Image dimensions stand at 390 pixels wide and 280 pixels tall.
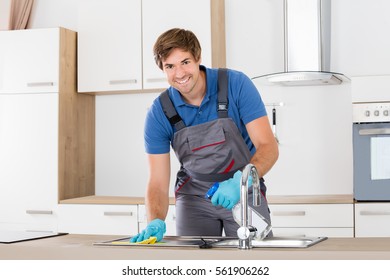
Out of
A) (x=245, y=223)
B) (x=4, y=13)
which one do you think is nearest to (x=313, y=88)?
(x=4, y=13)

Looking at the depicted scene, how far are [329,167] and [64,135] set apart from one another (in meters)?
1.75

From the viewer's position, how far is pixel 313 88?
4.33 m

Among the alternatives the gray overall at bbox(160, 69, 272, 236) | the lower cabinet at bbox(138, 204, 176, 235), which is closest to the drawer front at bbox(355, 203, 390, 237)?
the lower cabinet at bbox(138, 204, 176, 235)

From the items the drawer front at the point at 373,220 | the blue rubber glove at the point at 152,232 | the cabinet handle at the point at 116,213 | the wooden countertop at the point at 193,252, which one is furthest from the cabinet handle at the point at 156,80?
the wooden countertop at the point at 193,252

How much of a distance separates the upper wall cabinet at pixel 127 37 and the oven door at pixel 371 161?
3.48 ft

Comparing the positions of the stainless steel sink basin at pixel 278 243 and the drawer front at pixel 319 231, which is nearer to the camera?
the stainless steel sink basin at pixel 278 243

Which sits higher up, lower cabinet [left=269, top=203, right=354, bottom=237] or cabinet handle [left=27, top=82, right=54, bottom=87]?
cabinet handle [left=27, top=82, right=54, bottom=87]

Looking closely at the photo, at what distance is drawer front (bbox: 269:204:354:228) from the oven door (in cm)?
12

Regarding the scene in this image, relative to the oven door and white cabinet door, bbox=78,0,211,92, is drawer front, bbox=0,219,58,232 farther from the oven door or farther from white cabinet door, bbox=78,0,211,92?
the oven door

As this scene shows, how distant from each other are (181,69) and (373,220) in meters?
1.71

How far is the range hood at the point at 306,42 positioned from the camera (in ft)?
13.0

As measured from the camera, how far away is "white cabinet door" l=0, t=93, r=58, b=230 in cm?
434

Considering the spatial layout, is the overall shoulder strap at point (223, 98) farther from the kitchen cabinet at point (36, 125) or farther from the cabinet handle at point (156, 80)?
the kitchen cabinet at point (36, 125)
